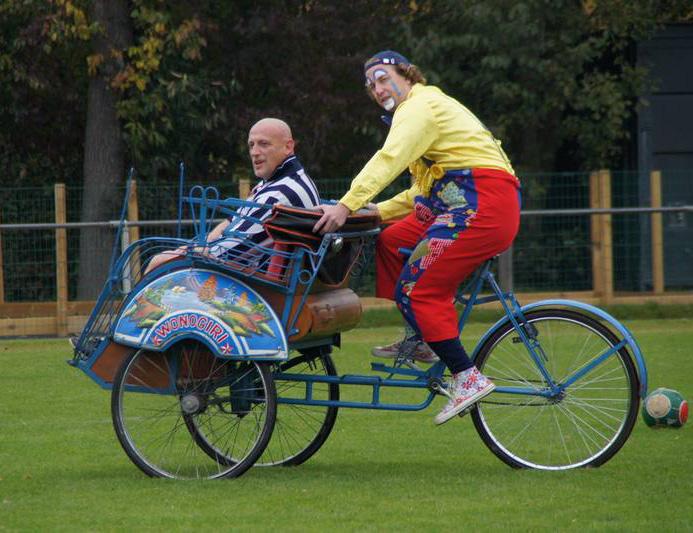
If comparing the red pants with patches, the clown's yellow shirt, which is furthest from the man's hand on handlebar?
the red pants with patches

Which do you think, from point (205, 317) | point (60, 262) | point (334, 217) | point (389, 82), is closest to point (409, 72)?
point (389, 82)

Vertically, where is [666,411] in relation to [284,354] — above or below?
below

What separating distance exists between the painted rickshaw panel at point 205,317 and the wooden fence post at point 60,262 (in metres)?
9.78

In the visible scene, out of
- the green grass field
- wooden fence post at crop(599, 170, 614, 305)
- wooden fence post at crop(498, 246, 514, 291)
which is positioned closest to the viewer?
the green grass field

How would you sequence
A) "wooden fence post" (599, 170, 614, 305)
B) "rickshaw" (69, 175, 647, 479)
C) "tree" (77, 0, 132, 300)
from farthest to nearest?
1. "tree" (77, 0, 132, 300)
2. "wooden fence post" (599, 170, 614, 305)
3. "rickshaw" (69, 175, 647, 479)

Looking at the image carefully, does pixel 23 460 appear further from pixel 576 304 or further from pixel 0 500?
pixel 576 304

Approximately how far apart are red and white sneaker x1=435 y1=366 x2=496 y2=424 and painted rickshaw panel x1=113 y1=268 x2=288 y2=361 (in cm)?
A: 83

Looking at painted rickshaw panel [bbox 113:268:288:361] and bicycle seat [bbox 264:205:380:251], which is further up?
bicycle seat [bbox 264:205:380:251]

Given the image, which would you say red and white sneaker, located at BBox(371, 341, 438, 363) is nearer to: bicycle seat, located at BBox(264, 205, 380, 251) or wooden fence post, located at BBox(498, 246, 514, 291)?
bicycle seat, located at BBox(264, 205, 380, 251)

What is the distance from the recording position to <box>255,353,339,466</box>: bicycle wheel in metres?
7.92

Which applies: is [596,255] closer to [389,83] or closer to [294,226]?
[389,83]

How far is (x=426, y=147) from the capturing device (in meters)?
7.18

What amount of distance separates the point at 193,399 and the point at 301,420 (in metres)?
0.83

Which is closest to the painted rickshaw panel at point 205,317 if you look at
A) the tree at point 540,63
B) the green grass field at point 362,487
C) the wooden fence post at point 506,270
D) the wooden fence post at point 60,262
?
the green grass field at point 362,487
